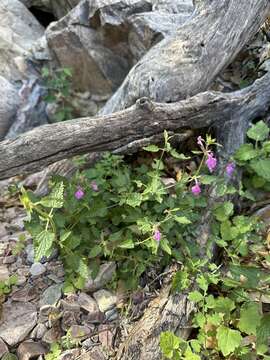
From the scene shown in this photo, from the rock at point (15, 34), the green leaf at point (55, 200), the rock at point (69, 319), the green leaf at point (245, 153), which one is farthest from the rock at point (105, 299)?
the rock at point (15, 34)

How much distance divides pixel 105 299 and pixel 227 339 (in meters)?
0.79

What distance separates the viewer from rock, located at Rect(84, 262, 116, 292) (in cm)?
266

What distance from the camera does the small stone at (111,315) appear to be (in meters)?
2.56

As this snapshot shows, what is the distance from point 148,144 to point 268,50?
A: 61.0 inches

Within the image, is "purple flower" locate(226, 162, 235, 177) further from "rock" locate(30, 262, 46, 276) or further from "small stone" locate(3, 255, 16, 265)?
"small stone" locate(3, 255, 16, 265)

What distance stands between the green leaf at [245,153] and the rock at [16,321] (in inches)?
65.5

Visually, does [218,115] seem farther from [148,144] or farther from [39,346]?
[39,346]

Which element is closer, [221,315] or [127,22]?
[221,315]

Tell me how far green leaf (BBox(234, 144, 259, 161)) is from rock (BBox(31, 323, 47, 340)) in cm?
167

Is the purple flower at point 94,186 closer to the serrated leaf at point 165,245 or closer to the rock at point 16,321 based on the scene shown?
the serrated leaf at point 165,245

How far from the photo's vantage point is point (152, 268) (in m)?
2.64

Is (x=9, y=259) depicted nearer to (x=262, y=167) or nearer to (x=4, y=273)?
(x=4, y=273)

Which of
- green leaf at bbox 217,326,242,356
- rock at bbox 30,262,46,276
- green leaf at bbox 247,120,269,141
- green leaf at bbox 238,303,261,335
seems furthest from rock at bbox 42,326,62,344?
green leaf at bbox 247,120,269,141

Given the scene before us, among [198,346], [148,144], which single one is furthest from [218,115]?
[198,346]
